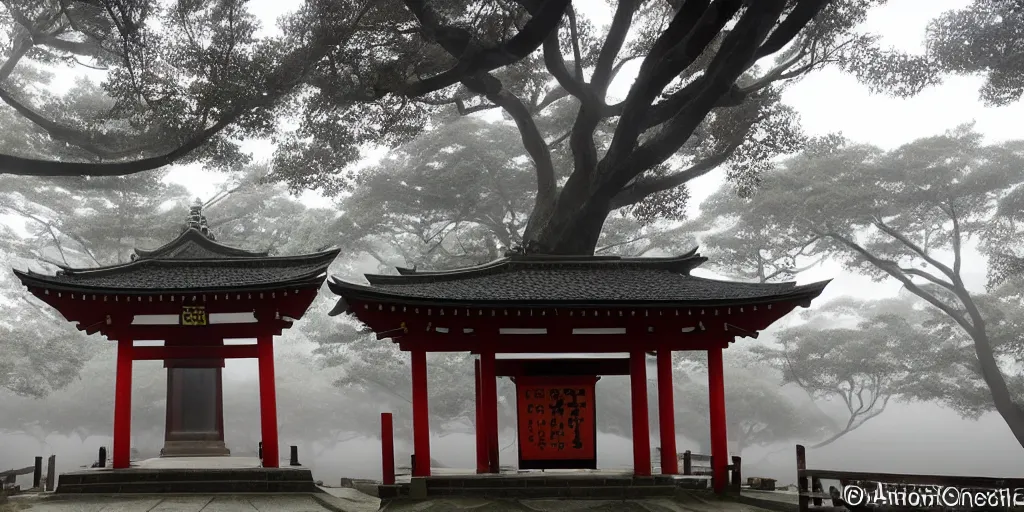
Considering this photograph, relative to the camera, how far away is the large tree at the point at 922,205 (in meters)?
25.7

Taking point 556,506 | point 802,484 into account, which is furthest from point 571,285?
point 802,484

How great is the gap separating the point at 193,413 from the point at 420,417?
7024 millimetres

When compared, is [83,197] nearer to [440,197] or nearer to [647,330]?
[440,197]

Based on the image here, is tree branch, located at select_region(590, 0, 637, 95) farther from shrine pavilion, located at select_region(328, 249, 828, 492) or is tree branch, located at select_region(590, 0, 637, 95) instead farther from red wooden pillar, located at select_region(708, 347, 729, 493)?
red wooden pillar, located at select_region(708, 347, 729, 493)

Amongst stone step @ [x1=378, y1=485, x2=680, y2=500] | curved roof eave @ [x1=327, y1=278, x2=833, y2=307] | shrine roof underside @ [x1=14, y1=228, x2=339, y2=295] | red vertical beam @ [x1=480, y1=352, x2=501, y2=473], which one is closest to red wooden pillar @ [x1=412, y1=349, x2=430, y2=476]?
stone step @ [x1=378, y1=485, x2=680, y2=500]

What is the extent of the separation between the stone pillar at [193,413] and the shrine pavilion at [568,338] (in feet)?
18.8

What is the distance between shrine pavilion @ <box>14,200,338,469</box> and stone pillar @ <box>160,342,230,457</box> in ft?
1.84

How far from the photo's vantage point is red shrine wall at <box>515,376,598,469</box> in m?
13.3

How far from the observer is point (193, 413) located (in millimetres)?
17422

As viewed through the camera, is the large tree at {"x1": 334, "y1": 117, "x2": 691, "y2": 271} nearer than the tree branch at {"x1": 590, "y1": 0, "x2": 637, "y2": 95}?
No

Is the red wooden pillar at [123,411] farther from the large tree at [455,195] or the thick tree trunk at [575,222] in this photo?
the large tree at [455,195]

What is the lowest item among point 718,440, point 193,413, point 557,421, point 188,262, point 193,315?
point 718,440

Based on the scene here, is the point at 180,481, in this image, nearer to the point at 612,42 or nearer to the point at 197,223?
the point at 197,223
